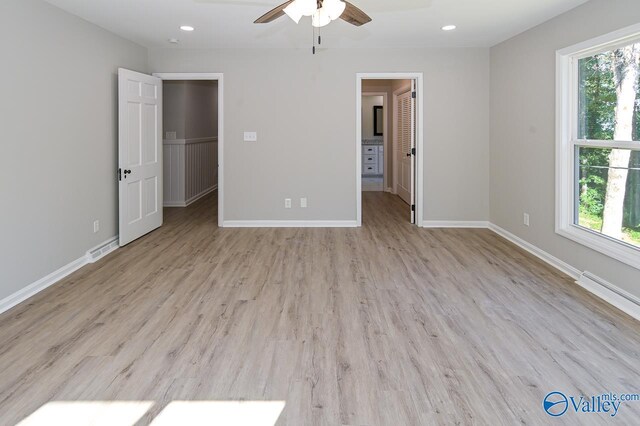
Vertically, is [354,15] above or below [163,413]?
above

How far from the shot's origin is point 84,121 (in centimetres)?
461

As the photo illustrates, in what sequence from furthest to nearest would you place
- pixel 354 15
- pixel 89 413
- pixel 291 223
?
pixel 291 223 → pixel 354 15 → pixel 89 413

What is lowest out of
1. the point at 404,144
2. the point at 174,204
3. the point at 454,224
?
the point at 454,224

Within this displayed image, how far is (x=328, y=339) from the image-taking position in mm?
2869

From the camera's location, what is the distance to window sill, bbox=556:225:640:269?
3.46 m

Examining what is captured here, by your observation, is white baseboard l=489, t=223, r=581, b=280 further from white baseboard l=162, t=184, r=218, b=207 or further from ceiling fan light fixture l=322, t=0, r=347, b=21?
white baseboard l=162, t=184, r=218, b=207

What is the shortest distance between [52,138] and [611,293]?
465 centimetres

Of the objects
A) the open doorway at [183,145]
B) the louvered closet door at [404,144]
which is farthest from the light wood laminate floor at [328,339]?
the louvered closet door at [404,144]

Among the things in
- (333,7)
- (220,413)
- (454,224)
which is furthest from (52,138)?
(454,224)

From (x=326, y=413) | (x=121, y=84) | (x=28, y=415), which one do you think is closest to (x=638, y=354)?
(x=326, y=413)

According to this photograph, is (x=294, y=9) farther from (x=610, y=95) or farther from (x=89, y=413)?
(x=610, y=95)

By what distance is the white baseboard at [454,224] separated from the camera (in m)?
6.43

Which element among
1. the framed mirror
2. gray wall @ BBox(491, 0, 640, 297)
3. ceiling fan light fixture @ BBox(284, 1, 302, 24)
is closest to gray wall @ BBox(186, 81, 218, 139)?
the framed mirror

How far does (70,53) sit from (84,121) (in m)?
0.63
